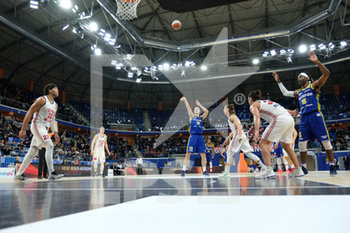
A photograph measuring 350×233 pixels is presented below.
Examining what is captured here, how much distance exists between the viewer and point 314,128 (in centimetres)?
480

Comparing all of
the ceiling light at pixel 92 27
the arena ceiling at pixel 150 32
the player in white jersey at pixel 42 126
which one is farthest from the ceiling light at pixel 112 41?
the player in white jersey at pixel 42 126

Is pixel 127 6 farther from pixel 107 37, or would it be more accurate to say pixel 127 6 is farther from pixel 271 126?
pixel 271 126

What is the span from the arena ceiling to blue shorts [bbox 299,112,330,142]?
9.11m

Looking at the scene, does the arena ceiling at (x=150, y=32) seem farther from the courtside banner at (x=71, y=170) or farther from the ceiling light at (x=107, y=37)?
the courtside banner at (x=71, y=170)

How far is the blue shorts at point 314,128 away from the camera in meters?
4.74

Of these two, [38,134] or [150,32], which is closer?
[38,134]

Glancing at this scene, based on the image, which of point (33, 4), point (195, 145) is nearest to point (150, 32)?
point (33, 4)

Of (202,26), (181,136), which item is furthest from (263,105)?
(181,136)

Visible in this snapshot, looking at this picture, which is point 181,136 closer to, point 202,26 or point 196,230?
point 202,26

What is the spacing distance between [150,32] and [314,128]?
17569mm

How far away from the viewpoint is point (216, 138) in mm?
27828

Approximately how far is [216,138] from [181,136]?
16.0 ft

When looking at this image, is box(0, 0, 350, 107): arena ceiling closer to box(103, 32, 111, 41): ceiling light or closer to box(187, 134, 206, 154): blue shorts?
box(103, 32, 111, 41): ceiling light

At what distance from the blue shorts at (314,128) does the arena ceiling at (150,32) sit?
9.11m
